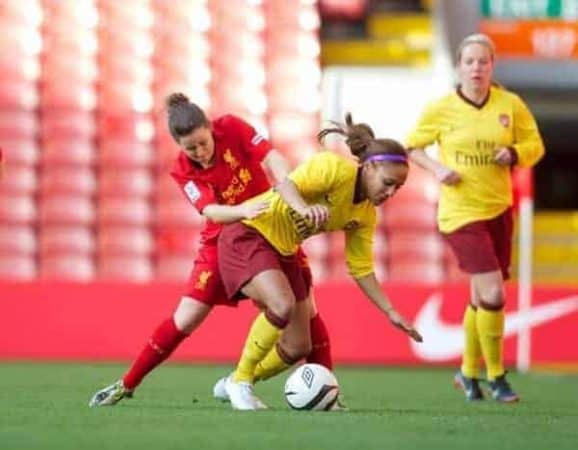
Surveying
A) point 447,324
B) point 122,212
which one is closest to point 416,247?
point 447,324

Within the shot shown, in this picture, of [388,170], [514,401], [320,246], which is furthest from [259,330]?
[320,246]

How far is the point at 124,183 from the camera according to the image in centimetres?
1481

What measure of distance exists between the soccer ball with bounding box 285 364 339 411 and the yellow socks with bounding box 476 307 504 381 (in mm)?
1575

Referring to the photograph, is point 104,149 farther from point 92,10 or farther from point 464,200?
point 464,200

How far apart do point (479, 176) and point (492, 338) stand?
782mm

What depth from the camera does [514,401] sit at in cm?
852

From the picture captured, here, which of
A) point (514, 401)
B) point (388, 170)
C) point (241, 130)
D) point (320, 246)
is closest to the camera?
point (388, 170)

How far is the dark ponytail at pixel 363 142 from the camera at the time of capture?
7082 mm

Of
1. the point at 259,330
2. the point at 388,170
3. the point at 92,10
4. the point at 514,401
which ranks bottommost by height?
the point at 514,401

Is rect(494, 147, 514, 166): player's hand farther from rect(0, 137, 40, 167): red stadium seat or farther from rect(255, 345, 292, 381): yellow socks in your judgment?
rect(0, 137, 40, 167): red stadium seat

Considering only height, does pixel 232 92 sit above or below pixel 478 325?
above

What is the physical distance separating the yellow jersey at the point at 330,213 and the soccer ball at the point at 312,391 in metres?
0.49

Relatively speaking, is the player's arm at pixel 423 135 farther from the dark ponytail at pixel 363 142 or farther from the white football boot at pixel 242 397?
the white football boot at pixel 242 397

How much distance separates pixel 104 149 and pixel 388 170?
317 inches
